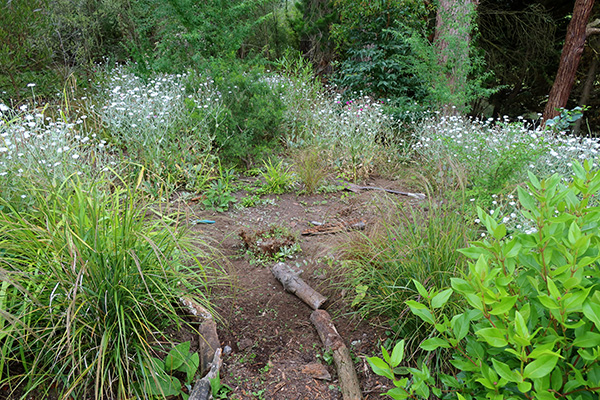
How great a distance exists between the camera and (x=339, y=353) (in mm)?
2469

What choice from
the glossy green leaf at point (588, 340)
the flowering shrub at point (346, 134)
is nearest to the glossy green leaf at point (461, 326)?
the glossy green leaf at point (588, 340)

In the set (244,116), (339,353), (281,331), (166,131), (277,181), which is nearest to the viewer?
(339,353)

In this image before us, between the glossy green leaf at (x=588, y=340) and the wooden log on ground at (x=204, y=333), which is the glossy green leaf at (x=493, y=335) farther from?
the wooden log on ground at (x=204, y=333)

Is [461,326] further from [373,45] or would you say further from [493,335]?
[373,45]

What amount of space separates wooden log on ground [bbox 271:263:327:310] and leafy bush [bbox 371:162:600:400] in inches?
59.0

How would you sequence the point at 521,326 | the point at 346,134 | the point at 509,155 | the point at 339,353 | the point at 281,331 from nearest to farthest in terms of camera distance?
the point at 521,326, the point at 339,353, the point at 281,331, the point at 509,155, the point at 346,134

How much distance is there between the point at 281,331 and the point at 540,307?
1.86 m

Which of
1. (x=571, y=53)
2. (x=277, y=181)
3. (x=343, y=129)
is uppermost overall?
(x=571, y=53)

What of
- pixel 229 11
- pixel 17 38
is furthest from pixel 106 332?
pixel 17 38

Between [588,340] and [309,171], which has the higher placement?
[588,340]

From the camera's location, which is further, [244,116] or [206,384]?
[244,116]

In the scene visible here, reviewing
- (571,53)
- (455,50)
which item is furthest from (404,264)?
(571,53)

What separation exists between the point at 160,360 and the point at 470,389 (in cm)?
166

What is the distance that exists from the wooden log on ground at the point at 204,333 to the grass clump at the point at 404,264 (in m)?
1.01
